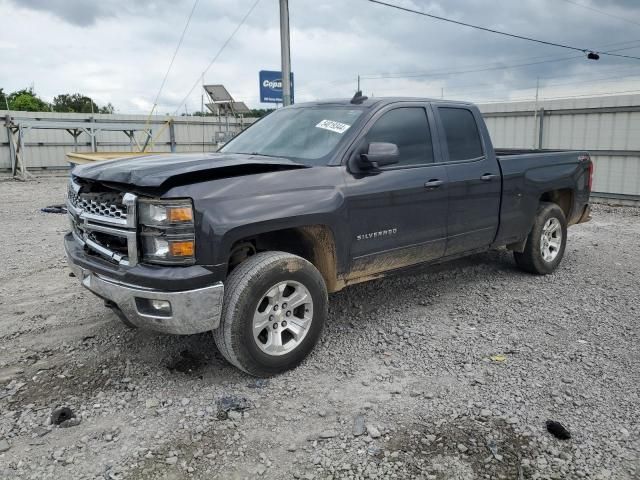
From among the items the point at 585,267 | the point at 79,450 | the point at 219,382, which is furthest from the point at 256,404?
the point at 585,267

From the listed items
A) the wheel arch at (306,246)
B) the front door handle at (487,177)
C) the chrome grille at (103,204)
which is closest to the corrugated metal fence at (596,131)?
the front door handle at (487,177)

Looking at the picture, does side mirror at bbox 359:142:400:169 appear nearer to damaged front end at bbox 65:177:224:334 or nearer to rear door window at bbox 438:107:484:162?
rear door window at bbox 438:107:484:162

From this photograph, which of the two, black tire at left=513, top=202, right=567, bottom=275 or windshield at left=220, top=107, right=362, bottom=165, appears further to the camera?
black tire at left=513, top=202, right=567, bottom=275

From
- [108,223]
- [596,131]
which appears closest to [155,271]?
[108,223]

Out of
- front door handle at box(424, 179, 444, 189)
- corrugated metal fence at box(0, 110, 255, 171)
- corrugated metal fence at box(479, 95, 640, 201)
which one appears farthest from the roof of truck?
corrugated metal fence at box(0, 110, 255, 171)

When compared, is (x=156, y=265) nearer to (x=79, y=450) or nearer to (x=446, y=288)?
(x=79, y=450)

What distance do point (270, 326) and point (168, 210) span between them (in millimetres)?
1042

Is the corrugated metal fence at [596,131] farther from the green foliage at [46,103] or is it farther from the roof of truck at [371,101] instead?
the green foliage at [46,103]

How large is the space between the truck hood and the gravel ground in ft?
4.51

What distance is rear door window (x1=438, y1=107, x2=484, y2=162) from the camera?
5.07 meters

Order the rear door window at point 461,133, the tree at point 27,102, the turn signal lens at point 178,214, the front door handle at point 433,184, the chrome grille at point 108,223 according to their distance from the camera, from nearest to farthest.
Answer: the turn signal lens at point 178,214
the chrome grille at point 108,223
the front door handle at point 433,184
the rear door window at point 461,133
the tree at point 27,102

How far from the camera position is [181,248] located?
328 centimetres

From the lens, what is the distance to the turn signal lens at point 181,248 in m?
3.27

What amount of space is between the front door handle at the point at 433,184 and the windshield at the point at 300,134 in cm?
83
